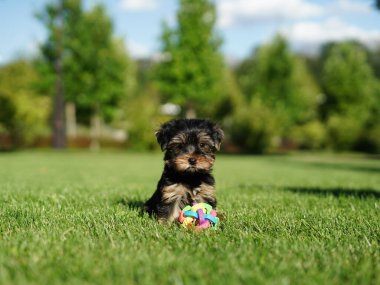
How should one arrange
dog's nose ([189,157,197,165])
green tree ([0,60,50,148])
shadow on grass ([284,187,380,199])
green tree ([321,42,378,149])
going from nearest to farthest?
dog's nose ([189,157,197,165]) → shadow on grass ([284,187,380,199]) → green tree ([0,60,50,148]) → green tree ([321,42,378,149])

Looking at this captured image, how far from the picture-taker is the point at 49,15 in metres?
42.9

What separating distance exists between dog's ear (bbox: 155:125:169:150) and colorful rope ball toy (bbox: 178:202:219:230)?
89 cm

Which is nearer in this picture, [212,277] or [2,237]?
[212,277]

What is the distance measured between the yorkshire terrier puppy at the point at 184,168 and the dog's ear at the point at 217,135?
41 millimetres

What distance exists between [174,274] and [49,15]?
43.6 m

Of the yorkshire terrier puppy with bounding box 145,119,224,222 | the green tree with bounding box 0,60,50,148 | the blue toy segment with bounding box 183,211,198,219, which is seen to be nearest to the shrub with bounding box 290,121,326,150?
the green tree with bounding box 0,60,50,148

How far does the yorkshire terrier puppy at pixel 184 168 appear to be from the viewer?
18.4ft

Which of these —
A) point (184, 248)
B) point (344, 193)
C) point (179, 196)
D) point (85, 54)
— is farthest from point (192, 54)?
point (184, 248)

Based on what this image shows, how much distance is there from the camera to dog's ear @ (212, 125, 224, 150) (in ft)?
20.2

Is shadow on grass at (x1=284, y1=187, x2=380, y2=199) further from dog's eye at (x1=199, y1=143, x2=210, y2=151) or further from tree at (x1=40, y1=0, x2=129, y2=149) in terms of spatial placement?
tree at (x1=40, y1=0, x2=129, y2=149)

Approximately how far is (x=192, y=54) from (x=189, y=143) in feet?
142

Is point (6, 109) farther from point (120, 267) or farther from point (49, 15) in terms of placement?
point (120, 267)

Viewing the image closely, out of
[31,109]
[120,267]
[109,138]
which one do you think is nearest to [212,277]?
[120,267]

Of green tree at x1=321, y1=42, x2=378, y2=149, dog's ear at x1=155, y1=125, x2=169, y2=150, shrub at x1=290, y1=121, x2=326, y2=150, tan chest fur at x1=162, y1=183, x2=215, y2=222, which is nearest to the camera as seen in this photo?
tan chest fur at x1=162, y1=183, x2=215, y2=222
